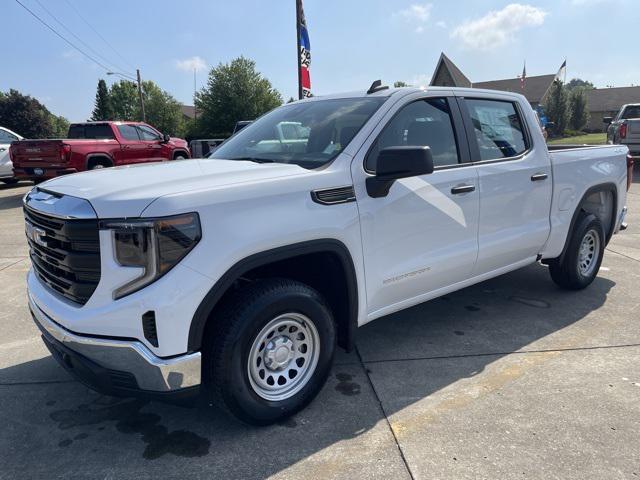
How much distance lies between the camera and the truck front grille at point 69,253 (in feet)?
8.08

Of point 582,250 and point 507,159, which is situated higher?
point 507,159

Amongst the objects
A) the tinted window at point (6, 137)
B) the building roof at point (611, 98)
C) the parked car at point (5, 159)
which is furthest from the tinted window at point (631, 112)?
the building roof at point (611, 98)

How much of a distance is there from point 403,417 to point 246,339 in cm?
110

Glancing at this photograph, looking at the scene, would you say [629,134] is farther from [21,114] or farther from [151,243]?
[21,114]

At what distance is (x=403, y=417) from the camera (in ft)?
9.96

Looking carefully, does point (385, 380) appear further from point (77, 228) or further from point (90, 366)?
point (77, 228)

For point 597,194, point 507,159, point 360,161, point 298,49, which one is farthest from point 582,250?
point 298,49

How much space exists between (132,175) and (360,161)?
1.34 m

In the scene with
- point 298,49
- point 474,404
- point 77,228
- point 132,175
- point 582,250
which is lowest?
point 474,404

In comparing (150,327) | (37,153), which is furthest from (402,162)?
(37,153)

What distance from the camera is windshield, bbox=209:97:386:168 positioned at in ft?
10.8

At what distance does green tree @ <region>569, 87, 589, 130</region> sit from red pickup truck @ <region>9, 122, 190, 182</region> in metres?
47.8

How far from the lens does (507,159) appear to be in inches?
163

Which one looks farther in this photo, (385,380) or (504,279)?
(504,279)
